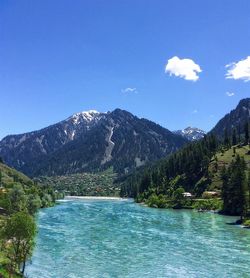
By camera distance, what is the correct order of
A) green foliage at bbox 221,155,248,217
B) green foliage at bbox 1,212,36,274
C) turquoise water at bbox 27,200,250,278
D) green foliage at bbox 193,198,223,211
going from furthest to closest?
green foliage at bbox 193,198,223,211, green foliage at bbox 221,155,248,217, turquoise water at bbox 27,200,250,278, green foliage at bbox 1,212,36,274

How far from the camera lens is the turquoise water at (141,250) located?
229ft

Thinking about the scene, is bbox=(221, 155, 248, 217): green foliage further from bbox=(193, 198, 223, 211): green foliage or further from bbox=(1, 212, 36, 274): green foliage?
bbox=(1, 212, 36, 274): green foliage

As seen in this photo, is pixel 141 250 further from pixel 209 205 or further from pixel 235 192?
pixel 209 205

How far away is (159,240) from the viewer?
10162cm

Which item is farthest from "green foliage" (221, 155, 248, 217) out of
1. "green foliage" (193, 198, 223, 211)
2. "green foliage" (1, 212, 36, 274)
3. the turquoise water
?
"green foliage" (1, 212, 36, 274)

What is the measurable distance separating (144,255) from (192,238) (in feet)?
80.6

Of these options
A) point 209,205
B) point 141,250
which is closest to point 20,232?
point 141,250

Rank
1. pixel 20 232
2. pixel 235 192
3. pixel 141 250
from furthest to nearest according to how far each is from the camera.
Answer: pixel 235 192, pixel 141 250, pixel 20 232

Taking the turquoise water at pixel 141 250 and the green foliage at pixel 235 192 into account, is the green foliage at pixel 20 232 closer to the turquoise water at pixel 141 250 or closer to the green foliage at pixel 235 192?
the turquoise water at pixel 141 250

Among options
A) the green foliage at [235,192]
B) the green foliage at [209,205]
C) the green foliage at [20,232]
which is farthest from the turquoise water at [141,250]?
the green foliage at [209,205]

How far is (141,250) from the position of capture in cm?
8844

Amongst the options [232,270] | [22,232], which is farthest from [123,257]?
[22,232]

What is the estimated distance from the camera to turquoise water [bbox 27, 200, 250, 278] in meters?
69.9

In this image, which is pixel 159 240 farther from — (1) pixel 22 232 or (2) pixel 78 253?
(1) pixel 22 232
